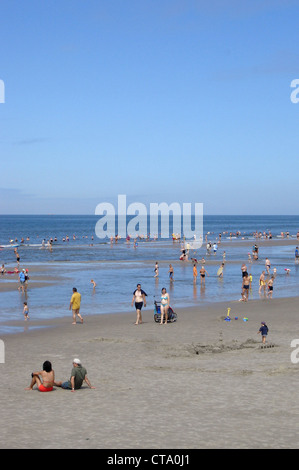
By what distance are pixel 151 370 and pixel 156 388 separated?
201 cm

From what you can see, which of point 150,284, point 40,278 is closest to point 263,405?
point 150,284

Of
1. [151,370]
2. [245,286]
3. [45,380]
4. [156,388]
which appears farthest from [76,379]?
[245,286]

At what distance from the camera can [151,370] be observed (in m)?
15.9

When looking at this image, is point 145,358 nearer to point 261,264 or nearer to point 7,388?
point 7,388

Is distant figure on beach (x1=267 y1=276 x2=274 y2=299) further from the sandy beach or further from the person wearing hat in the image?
the person wearing hat

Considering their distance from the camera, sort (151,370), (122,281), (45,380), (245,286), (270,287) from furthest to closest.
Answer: (122,281), (270,287), (245,286), (151,370), (45,380)

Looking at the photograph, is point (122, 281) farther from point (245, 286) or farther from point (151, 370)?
point (151, 370)

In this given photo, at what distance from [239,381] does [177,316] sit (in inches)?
441

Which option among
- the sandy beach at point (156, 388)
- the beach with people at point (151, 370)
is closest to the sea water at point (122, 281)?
the beach with people at point (151, 370)

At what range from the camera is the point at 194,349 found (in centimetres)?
1844

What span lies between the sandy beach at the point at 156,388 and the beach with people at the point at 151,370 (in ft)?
0.10

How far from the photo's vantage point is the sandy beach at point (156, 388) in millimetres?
10312

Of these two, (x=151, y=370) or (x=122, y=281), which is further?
(x=122, y=281)

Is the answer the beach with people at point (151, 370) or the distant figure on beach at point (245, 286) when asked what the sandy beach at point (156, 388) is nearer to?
the beach with people at point (151, 370)
